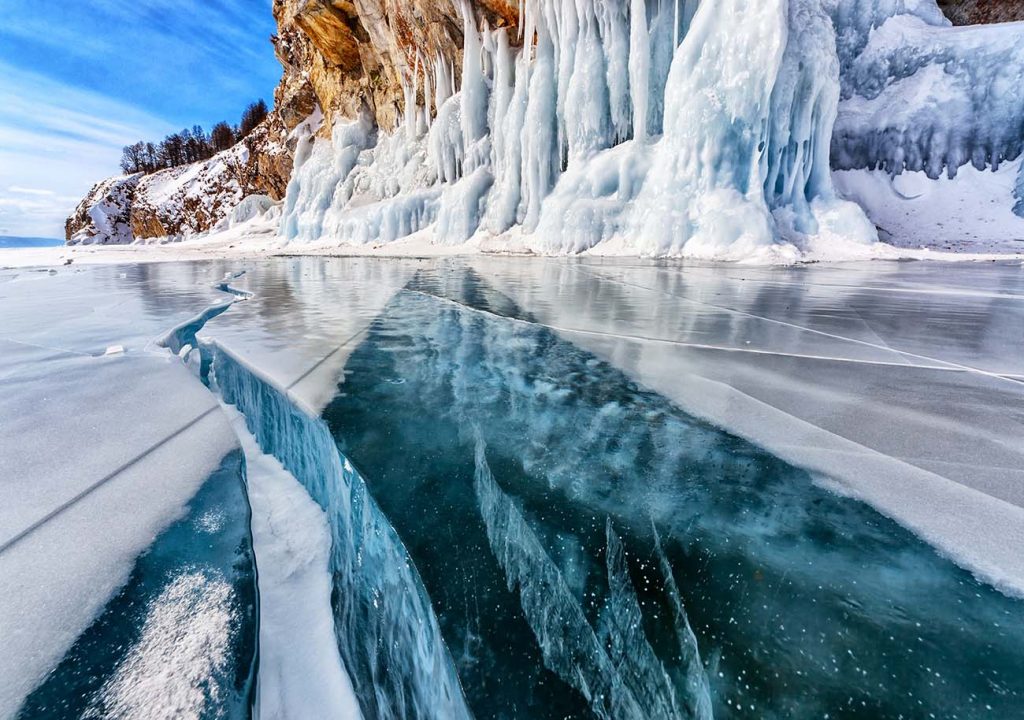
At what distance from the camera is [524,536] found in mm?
886

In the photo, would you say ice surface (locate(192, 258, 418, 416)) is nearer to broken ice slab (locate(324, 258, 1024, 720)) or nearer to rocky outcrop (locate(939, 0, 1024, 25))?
broken ice slab (locate(324, 258, 1024, 720))

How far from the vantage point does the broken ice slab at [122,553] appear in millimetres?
640

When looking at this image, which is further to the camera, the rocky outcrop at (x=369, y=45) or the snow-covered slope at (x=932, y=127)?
the rocky outcrop at (x=369, y=45)

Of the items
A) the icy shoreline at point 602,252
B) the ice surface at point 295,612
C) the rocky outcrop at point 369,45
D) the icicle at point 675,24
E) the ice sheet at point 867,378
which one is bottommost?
the ice surface at point 295,612

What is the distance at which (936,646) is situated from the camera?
0.61 m

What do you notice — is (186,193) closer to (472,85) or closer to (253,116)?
(253,116)

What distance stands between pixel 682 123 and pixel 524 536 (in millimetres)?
8754

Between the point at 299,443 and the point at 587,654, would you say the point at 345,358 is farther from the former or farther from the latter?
the point at 587,654

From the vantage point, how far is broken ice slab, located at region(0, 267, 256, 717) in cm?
64

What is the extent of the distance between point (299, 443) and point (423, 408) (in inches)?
17.7

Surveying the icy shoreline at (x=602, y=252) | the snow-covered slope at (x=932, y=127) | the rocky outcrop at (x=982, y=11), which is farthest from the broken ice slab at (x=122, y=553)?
the rocky outcrop at (x=982, y=11)

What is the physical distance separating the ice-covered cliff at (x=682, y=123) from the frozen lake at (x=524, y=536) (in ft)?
22.0

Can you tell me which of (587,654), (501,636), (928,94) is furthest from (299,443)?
(928,94)

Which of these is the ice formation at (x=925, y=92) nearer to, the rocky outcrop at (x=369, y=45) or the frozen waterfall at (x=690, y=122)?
the frozen waterfall at (x=690, y=122)
